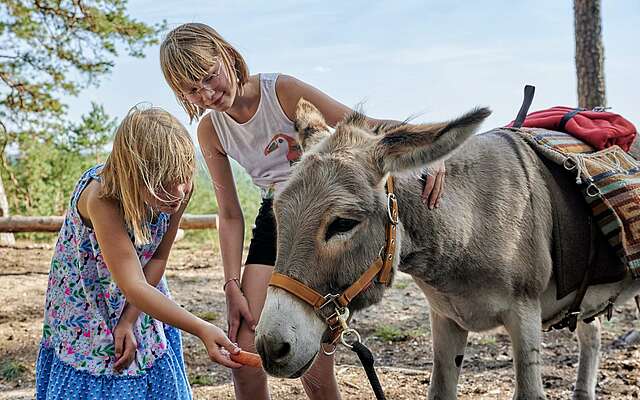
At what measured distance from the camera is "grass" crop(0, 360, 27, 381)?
206 inches

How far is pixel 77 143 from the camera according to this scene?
1262cm

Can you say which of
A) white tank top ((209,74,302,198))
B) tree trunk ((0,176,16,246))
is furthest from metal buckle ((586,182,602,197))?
tree trunk ((0,176,16,246))

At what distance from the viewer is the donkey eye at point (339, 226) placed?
7.00 feet

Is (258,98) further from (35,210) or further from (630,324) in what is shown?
(35,210)

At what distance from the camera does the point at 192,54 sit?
270 centimetres

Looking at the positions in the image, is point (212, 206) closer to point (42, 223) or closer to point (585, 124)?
point (42, 223)

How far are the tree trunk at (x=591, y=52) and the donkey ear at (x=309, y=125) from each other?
583cm

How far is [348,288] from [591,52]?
6608 mm

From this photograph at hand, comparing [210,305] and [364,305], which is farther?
[210,305]

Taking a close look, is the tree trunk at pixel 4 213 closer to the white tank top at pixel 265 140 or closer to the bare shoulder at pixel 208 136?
the bare shoulder at pixel 208 136

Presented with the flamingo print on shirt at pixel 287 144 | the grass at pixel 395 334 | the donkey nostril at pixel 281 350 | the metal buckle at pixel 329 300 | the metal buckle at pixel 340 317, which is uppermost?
the flamingo print on shirt at pixel 287 144

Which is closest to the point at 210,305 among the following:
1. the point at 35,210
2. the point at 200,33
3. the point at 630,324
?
the point at 630,324

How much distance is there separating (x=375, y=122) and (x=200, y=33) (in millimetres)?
838

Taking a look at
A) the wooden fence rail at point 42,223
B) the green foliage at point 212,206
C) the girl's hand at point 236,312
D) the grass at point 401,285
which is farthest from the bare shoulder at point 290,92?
the green foliage at point 212,206
